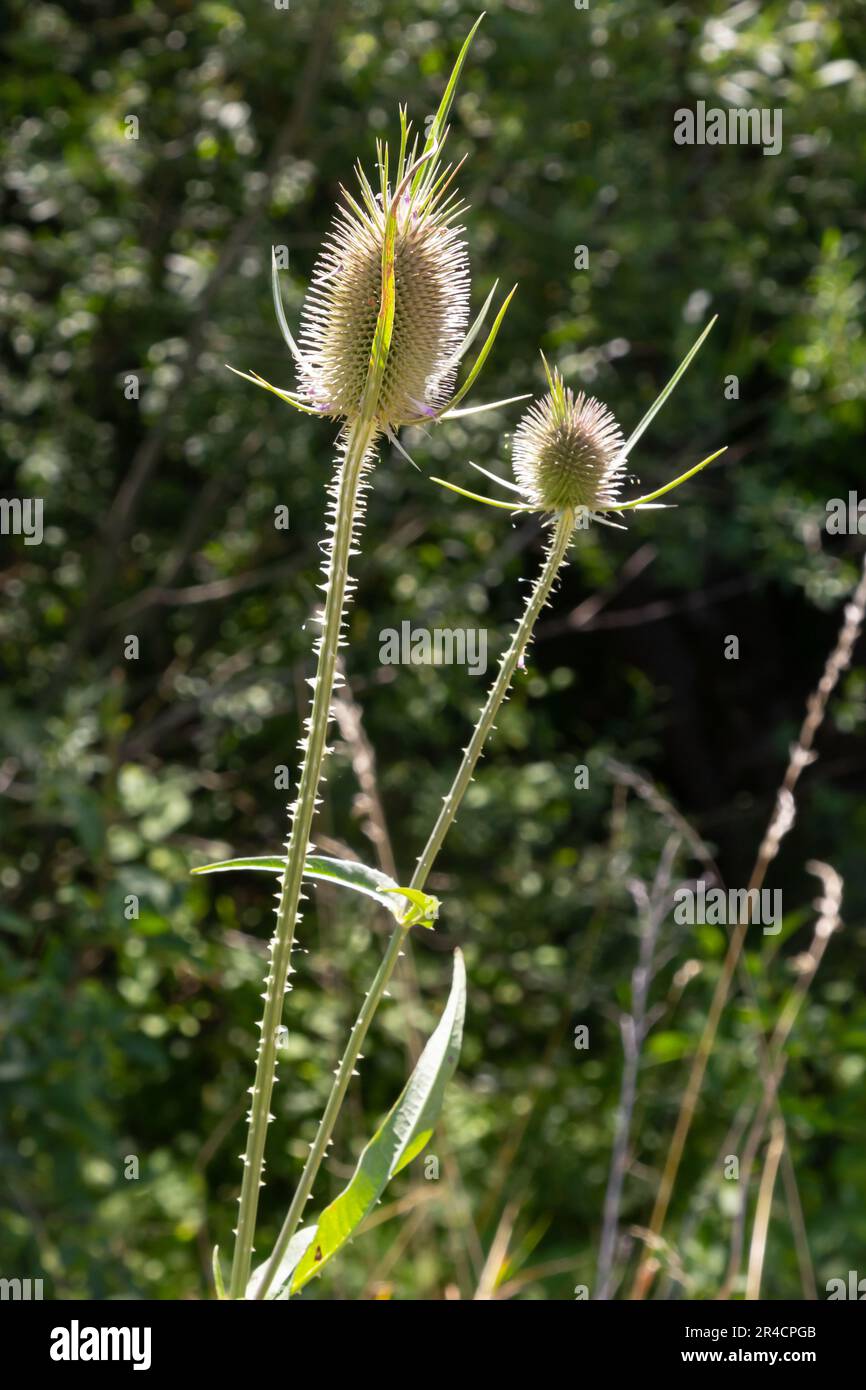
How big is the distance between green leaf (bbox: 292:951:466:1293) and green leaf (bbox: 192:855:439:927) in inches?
1.8

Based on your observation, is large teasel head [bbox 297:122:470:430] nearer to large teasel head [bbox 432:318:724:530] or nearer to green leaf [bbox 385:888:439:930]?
large teasel head [bbox 432:318:724:530]

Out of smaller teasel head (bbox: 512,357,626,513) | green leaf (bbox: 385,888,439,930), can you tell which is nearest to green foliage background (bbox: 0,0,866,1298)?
smaller teasel head (bbox: 512,357,626,513)

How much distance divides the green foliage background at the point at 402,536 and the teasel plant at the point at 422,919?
2025 mm

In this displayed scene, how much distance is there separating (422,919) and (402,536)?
2752 mm

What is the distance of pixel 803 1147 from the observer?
129 inches

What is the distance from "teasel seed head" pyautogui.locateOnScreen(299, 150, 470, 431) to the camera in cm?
98

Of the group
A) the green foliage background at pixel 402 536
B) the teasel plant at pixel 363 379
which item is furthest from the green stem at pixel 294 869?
the green foliage background at pixel 402 536

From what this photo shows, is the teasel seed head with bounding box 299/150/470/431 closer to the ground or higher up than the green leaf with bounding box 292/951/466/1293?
higher up

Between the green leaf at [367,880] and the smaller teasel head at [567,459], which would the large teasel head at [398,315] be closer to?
the smaller teasel head at [567,459]

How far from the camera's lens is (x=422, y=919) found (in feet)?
3.22

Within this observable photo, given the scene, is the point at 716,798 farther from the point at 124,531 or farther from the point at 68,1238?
the point at 68,1238

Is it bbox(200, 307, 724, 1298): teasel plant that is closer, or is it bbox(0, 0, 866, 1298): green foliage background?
bbox(200, 307, 724, 1298): teasel plant

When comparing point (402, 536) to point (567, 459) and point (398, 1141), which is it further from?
point (398, 1141)
